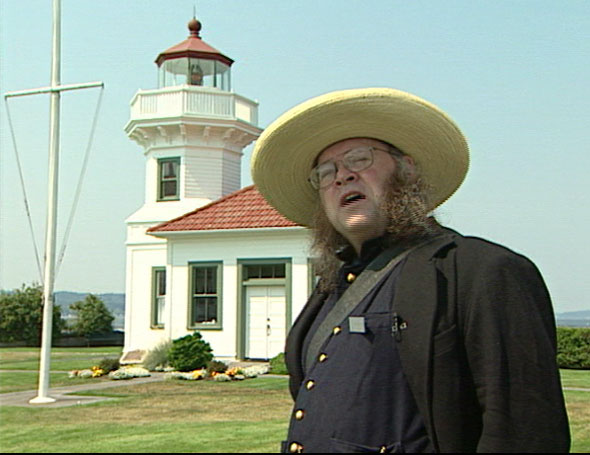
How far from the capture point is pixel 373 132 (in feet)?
8.90

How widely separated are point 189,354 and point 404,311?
17.0m

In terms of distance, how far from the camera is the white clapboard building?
20984mm

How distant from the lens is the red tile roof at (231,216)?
21.0 metres

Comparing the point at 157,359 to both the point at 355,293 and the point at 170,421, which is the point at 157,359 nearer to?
the point at 170,421

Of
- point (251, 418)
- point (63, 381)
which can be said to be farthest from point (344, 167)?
point (63, 381)

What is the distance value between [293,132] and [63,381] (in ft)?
51.7

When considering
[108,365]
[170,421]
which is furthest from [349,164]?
[108,365]

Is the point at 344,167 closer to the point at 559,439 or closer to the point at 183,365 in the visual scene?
the point at 559,439

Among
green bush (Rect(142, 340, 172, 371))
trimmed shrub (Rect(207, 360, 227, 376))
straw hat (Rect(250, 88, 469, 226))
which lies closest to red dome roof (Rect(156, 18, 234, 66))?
green bush (Rect(142, 340, 172, 371))

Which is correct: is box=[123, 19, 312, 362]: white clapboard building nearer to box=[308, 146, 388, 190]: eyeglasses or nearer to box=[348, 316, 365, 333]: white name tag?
box=[308, 146, 388, 190]: eyeglasses

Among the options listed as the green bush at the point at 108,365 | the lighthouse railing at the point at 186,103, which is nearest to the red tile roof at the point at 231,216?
the lighthouse railing at the point at 186,103

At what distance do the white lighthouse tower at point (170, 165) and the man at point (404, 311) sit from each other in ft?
68.1

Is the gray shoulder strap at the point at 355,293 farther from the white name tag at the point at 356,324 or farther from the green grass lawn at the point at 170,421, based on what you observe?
the green grass lawn at the point at 170,421

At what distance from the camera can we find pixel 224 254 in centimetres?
2158
